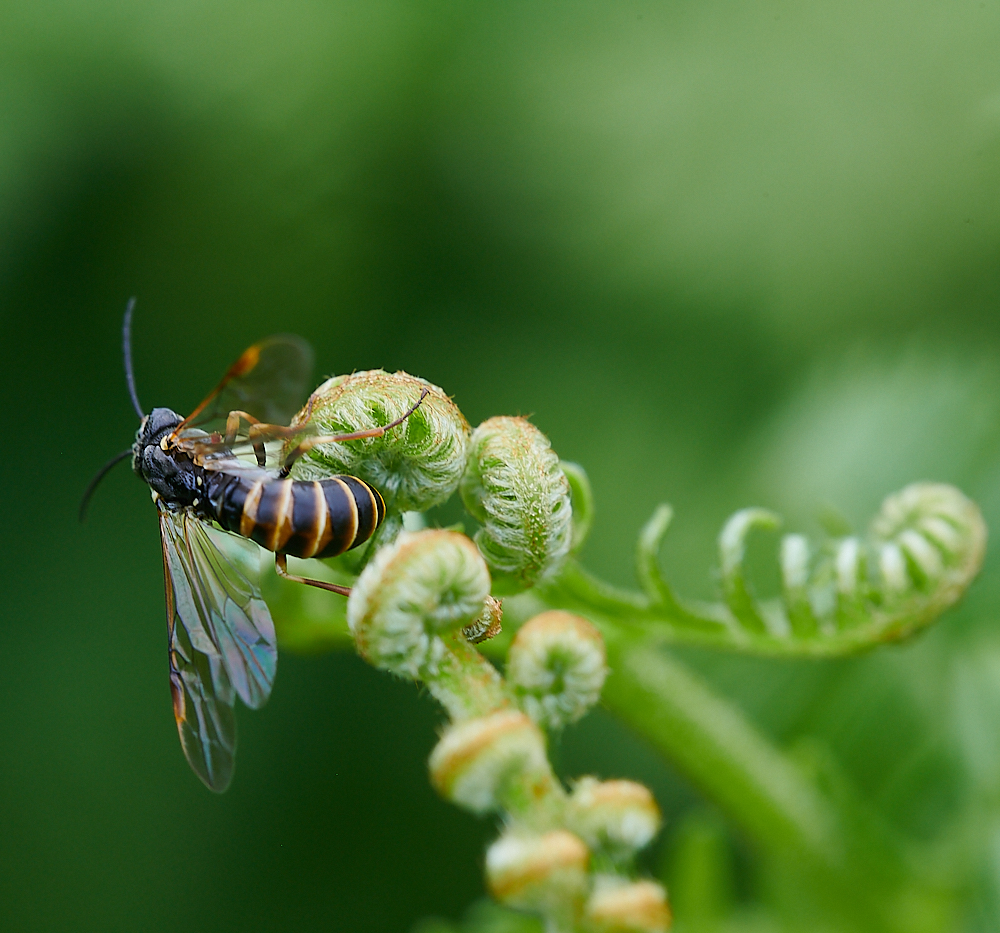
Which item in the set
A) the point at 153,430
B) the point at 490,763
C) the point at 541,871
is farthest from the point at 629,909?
the point at 153,430

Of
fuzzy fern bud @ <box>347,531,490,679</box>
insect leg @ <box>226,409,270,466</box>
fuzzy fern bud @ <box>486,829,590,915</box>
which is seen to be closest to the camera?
fuzzy fern bud @ <box>486,829,590,915</box>

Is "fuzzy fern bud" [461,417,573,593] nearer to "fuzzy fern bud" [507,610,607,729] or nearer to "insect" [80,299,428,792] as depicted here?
"insect" [80,299,428,792]

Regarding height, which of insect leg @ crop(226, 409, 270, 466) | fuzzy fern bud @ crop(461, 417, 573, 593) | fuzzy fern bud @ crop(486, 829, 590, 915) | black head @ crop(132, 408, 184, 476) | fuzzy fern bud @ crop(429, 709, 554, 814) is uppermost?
fuzzy fern bud @ crop(461, 417, 573, 593)

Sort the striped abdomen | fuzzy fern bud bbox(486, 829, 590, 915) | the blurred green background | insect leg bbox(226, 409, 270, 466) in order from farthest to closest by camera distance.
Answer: the blurred green background → insect leg bbox(226, 409, 270, 466) → the striped abdomen → fuzzy fern bud bbox(486, 829, 590, 915)

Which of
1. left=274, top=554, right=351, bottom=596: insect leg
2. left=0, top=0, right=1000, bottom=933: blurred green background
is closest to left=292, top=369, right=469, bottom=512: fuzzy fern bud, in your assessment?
left=274, top=554, right=351, bottom=596: insect leg

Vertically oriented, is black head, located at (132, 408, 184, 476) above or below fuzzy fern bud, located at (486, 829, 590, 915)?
below

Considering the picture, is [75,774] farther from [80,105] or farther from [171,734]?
[80,105]

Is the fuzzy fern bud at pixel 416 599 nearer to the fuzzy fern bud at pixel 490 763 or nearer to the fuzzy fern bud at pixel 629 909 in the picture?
the fuzzy fern bud at pixel 490 763

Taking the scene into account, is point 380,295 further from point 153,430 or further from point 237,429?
point 237,429

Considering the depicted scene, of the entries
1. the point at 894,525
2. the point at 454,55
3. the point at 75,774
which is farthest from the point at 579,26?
the point at 75,774
